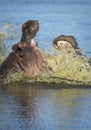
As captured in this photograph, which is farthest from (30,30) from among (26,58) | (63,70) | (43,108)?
(43,108)

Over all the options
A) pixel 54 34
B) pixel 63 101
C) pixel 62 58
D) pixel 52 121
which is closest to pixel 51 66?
pixel 62 58

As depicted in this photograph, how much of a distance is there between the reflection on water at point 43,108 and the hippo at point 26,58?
1.05 feet

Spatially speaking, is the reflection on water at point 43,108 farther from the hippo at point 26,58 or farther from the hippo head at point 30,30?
the hippo head at point 30,30

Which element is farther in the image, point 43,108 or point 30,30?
point 30,30

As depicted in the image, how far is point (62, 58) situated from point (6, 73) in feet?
4.63

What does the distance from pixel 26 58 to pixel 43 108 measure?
2.65 meters

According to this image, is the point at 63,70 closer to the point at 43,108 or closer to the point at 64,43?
the point at 64,43

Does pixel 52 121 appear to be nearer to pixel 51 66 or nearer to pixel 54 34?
pixel 51 66

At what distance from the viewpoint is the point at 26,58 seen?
16266 millimetres

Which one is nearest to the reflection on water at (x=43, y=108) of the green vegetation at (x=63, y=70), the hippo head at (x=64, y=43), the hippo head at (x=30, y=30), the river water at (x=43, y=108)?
the river water at (x=43, y=108)

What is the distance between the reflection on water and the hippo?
0.32 metres

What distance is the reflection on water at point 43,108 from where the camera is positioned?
41.1ft

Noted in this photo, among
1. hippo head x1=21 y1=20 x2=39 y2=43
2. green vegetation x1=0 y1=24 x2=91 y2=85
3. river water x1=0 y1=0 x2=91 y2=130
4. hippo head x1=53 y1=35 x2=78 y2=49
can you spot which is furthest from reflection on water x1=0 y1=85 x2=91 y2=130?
hippo head x1=53 y1=35 x2=78 y2=49

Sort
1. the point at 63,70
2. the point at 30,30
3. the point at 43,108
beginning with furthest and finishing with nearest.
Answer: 1. the point at 63,70
2. the point at 30,30
3. the point at 43,108
